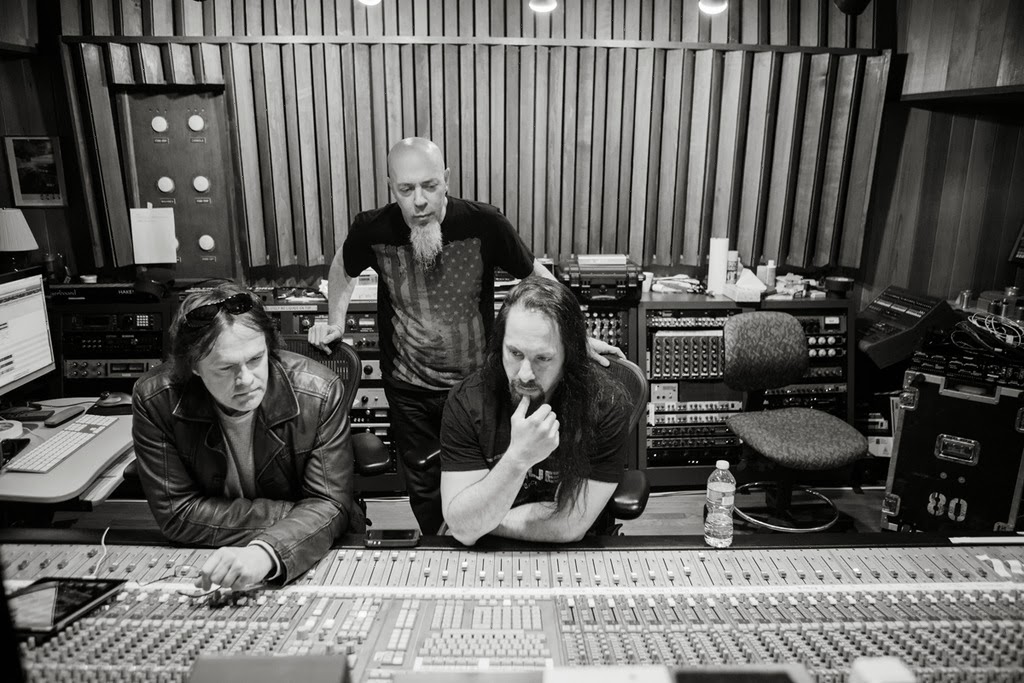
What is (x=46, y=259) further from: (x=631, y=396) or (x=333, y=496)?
(x=631, y=396)

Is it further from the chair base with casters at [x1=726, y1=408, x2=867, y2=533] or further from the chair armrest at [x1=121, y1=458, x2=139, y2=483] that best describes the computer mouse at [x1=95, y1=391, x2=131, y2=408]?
the chair base with casters at [x1=726, y1=408, x2=867, y2=533]

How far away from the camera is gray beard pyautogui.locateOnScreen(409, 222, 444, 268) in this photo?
2.75 metres

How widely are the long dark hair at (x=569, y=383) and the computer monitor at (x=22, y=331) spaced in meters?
2.05

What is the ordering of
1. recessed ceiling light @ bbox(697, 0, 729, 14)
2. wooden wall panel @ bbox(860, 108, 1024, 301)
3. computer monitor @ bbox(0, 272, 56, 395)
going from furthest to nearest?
wooden wall panel @ bbox(860, 108, 1024, 301) < recessed ceiling light @ bbox(697, 0, 729, 14) < computer monitor @ bbox(0, 272, 56, 395)

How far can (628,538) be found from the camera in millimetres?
1703

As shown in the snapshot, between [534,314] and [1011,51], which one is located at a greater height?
[1011,51]

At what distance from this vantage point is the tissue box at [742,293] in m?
3.86

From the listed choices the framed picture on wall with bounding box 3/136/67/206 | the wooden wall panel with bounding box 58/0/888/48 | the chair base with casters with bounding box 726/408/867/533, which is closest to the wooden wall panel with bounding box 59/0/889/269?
the wooden wall panel with bounding box 58/0/888/48

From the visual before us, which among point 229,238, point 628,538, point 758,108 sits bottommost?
point 628,538

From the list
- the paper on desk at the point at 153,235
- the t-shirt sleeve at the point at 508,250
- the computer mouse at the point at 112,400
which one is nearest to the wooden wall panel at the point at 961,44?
the t-shirt sleeve at the point at 508,250

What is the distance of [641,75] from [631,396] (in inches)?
101

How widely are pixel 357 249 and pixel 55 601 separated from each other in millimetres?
1788

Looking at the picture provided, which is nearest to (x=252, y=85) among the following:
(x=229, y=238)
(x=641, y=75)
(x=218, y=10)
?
(x=218, y=10)

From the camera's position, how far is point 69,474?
2.30m
